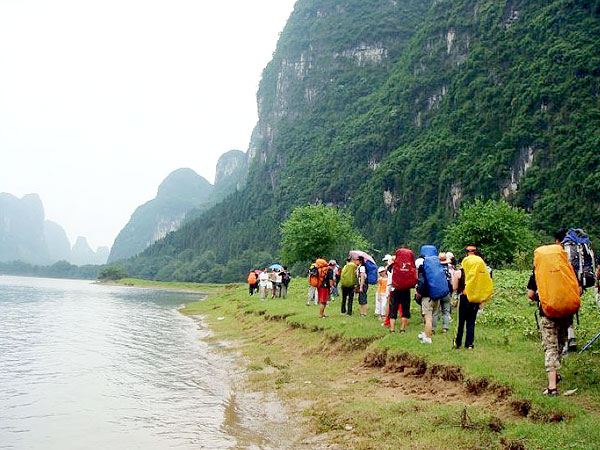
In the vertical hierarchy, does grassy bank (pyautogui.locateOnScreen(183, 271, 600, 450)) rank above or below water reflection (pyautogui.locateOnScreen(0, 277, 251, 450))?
above

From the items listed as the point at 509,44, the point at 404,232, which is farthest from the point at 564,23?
the point at 404,232

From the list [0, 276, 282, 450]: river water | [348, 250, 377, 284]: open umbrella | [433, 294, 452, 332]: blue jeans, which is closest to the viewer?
[0, 276, 282, 450]: river water

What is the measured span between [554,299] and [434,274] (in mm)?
4921

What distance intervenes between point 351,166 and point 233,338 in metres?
177

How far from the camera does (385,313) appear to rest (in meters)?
18.0

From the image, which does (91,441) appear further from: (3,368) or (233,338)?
(233,338)

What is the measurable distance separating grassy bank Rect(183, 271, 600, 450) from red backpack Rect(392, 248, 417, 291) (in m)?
1.49

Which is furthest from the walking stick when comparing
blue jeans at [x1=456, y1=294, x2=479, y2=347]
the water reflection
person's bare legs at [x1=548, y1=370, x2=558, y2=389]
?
the water reflection

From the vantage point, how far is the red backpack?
47.8ft

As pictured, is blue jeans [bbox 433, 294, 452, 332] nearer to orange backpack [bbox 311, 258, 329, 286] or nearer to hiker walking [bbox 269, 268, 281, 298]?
orange backpack [bbox 311, 258, 329, 286]

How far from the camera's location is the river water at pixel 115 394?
980 cm

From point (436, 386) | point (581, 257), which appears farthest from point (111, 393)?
point (581, 257)

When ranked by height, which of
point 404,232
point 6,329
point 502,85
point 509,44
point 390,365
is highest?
point 509,44

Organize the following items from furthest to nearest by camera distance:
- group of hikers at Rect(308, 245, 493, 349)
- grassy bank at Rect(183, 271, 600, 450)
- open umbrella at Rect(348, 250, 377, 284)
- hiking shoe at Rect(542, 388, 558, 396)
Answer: open umbrella at Rect(348, 250, 377, 284) < group of hikers at Rect(308, 245, 493, 349) < hiking shoe at Rect(542, 388, 558, 396) < grassy bank at Rect(183, 271, 600, 450)
